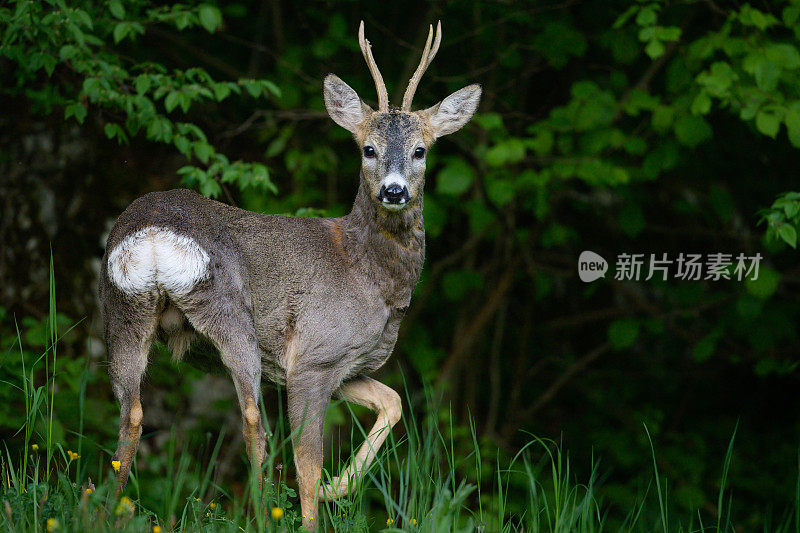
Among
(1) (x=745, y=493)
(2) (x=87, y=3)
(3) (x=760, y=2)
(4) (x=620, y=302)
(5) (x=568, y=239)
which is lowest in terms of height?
(1) (x=745, y=493)

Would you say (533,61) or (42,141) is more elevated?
(533,61)

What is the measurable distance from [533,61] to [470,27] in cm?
61

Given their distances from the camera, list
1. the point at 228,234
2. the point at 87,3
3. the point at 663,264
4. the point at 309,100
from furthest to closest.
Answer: the point at 663,264 < the point at 309,100 < the point at 87,3 < the point at 228,234

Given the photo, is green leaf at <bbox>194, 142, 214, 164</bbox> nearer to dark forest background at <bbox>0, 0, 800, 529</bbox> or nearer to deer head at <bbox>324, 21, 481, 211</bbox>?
dark forest background at <bbox>0, 0, 800, 529</bbox>

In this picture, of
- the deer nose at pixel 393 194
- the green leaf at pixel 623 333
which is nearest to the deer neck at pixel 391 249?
the deer nose at pixel 393 194

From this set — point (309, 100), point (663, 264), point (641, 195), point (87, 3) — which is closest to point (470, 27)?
point (309, 100)

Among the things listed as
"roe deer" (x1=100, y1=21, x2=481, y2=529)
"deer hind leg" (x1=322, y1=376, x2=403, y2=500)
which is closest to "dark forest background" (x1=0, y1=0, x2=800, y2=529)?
"roe deer" (x1=100, y1=21, x2=481, y2=529)

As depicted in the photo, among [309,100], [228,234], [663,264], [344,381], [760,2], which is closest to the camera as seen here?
[228,234]

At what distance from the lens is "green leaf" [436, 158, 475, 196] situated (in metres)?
6.27

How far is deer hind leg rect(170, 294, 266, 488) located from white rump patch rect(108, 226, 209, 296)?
79 millimetres

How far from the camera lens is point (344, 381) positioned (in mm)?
4273

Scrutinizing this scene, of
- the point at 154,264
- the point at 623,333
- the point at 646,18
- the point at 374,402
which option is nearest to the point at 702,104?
the point at 646,18

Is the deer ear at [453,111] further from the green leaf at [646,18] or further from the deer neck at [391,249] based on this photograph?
the green leaf at [646,18]

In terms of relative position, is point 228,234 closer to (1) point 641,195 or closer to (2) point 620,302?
(1) point 641,195
